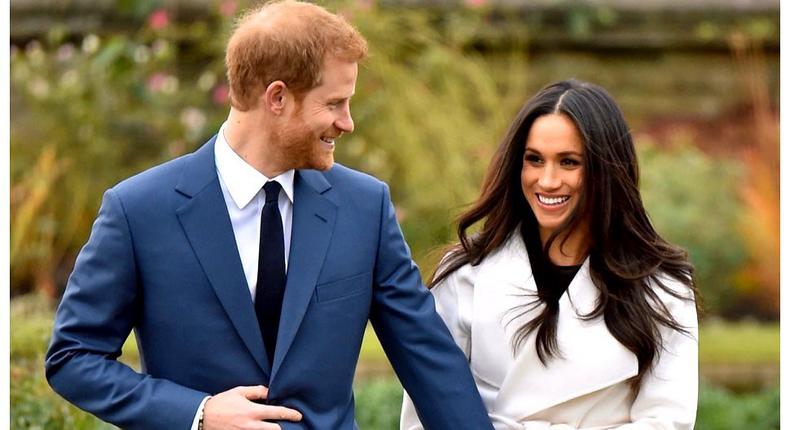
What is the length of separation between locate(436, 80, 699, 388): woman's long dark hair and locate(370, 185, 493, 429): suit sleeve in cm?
19

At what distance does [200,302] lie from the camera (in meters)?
3.58

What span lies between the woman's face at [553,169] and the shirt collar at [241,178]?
67 cm

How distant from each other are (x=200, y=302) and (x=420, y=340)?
23.8 inches

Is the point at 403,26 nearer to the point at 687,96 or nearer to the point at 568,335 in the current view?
the point at 687,96

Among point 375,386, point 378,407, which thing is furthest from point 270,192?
point 375,386

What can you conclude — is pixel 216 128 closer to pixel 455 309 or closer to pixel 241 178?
pixel 455 309

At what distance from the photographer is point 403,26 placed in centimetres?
976

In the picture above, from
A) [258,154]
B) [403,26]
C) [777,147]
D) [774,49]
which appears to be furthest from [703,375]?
[258,154]

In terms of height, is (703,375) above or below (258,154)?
below

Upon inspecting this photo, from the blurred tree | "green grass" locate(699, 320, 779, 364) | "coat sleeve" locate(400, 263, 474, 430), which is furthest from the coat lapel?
the blurred tree

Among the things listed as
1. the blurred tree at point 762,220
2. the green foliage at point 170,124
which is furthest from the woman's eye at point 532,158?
the blurred tree at point 762,220

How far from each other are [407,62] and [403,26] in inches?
9.3

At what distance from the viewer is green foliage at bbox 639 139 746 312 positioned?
9.65 metres

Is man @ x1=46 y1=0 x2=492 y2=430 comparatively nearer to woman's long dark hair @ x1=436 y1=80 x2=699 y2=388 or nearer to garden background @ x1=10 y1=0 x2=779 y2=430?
woman's long dark hair @ x1=436 y1=80 x2=699 y2=388
